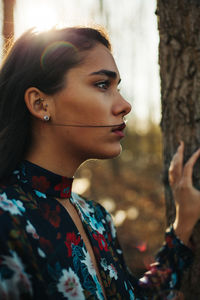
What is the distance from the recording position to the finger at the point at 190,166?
6.14ft

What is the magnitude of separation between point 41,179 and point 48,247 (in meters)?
0.33

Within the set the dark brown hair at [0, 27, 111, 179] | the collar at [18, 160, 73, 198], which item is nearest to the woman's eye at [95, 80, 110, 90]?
the dark brown hair at [0, 27, 111, 179]

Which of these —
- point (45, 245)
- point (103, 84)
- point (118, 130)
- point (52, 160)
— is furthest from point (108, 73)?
point (45, 245)

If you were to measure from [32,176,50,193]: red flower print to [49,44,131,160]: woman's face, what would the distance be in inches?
7.4

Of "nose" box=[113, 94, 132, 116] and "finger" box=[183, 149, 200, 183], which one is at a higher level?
"nose" box=[113, 94, 132, 116]

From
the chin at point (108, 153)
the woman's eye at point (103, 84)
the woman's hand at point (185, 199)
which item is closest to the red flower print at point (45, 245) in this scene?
the chin at point (108, 153)

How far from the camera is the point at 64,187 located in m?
1.55

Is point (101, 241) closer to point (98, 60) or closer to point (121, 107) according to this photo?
point (121, 107)

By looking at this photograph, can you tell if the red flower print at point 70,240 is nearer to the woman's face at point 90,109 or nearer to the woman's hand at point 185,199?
the woman's face at point 90,109

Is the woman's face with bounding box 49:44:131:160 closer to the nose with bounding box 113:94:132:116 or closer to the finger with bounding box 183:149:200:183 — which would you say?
the nose with bounding box 113:94:132:116

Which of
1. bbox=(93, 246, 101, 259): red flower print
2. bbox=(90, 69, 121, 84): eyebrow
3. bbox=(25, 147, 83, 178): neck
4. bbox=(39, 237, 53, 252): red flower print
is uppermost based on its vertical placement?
bbox=(90, 69, 121, 84): eyebrow

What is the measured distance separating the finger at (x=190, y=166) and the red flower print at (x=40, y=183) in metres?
0.88

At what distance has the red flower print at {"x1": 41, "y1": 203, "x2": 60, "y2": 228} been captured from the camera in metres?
1.38

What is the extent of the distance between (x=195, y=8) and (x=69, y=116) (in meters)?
1.12
